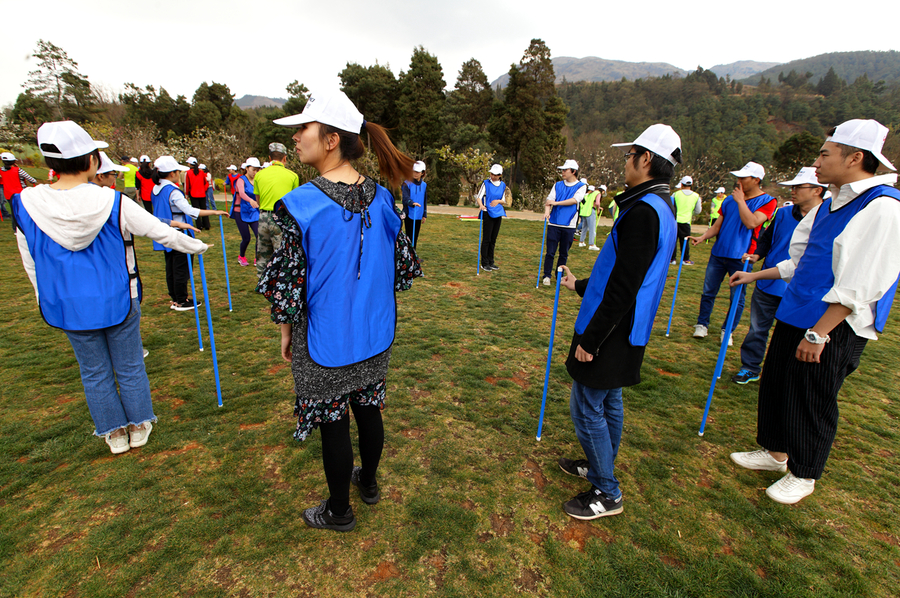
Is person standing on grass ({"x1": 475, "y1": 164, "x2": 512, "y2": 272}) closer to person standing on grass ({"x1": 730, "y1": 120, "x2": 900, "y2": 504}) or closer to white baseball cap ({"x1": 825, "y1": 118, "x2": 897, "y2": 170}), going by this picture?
person standing on grass ({"x1": 730, "y1": 120, "x2": 900, "y2": 504})

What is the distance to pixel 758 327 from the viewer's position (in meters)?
4.07

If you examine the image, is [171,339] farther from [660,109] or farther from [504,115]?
[660,109]

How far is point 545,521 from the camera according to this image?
2359mm

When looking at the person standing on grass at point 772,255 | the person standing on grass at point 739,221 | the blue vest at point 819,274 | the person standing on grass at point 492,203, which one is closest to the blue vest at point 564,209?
the person standing on grass at point 492,203

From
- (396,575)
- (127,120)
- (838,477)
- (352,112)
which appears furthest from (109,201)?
(127,120)

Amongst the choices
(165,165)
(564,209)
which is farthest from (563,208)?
(165,165)

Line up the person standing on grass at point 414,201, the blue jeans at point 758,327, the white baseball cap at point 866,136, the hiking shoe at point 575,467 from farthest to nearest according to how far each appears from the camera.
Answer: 1. the person standing on grass at point 414,201
2. the blue jeans at point 758,327
3. the hiking shoe at point 575,467
4. the white baseball cap at point 866,136

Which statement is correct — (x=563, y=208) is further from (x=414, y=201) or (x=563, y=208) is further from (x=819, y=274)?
(x=819, y=274)

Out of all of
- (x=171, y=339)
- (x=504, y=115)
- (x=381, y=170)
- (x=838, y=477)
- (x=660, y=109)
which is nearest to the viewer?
(x=381, y=170)

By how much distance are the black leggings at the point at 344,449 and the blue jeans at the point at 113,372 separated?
160 centimetres

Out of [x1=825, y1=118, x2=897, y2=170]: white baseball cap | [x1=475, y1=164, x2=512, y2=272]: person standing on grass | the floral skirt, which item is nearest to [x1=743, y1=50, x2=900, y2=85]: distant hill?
[x1=475, y1=164, x2=512, y2=272]: person standing on grass

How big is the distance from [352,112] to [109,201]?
1.65 metres

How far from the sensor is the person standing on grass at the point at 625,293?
1.92 m

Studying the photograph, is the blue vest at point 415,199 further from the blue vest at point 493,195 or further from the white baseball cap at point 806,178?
the white baseball cap at point 806,178
